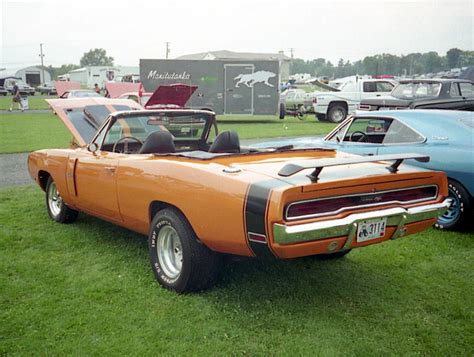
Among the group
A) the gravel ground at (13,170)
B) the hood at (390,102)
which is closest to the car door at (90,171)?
the gravel ground at (13,170)

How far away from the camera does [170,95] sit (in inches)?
421

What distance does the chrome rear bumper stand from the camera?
292cm

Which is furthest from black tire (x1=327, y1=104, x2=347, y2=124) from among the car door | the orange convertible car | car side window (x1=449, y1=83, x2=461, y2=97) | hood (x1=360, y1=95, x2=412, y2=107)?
the orange convertible car

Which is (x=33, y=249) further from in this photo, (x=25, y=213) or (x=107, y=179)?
(x=25, y=213)

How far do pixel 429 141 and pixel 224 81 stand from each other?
17093 mm

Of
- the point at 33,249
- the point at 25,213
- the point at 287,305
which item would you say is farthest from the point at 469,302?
the point at 25,213

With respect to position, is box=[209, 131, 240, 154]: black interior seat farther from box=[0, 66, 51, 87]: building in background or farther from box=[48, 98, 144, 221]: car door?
box=[0, 66, 51, 87]: building in background

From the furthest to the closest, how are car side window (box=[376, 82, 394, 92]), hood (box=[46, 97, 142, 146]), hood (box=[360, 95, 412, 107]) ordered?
car side window (box=[376, 82, 394, 92]) < hood (box=[360, 95, 412, 107]) < hood (box=[46, 97, 142, 146])

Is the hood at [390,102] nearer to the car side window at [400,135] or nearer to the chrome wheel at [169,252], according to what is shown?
the car side window at [400,135]

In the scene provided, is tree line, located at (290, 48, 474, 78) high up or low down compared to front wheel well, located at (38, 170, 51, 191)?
up

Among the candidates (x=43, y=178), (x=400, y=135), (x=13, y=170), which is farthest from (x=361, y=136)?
(x=13, y=170)

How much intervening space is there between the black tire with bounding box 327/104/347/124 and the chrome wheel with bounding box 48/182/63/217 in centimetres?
1601

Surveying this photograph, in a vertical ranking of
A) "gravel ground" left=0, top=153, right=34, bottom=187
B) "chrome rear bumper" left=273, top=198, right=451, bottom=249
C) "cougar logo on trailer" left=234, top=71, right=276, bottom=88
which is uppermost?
"cougar logo on trailer" left=234, top=71, right=276, bottom=88

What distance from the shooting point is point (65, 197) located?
212 inches
